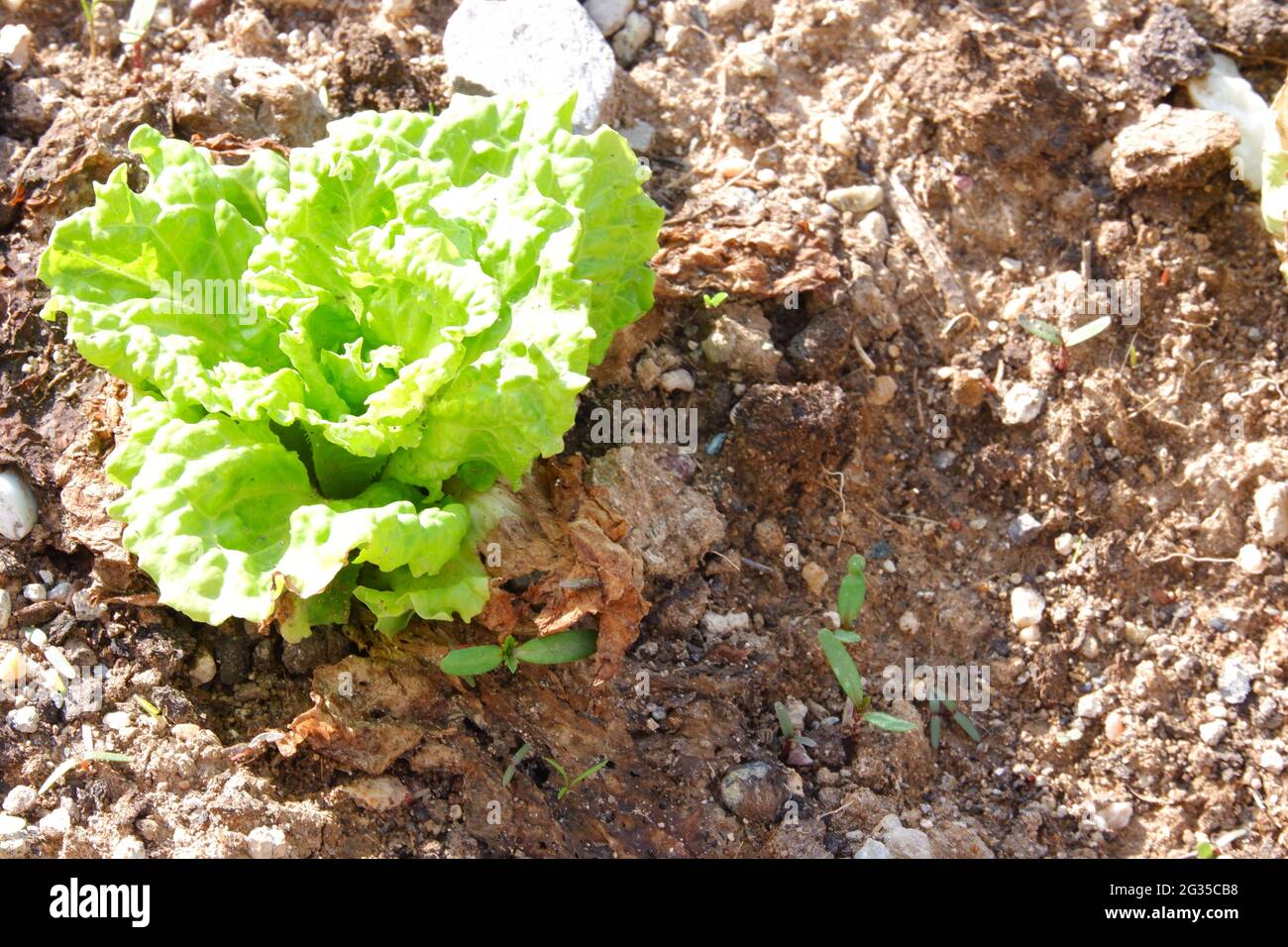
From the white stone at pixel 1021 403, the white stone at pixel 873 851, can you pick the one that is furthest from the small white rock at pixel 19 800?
the white stone at pixel 1021 403

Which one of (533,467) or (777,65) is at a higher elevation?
(777,65)

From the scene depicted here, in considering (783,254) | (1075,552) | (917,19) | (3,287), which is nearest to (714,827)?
(1075,552)

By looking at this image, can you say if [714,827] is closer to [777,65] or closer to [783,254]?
[783,254]

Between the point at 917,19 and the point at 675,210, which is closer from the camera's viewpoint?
the point at 675,210

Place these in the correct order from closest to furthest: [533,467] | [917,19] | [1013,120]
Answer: [533,467] < [1013,120] < [917,19]

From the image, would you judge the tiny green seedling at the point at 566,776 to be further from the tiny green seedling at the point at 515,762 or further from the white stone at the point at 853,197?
the white stone at the point at 853,197

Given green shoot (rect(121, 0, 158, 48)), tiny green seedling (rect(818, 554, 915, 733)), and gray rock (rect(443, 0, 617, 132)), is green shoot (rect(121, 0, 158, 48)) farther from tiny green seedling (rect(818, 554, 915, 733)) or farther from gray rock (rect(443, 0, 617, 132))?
tiny green seedling (rect(818, 554, 915, 733))

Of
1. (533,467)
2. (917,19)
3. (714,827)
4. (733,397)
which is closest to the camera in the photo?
(714,827)

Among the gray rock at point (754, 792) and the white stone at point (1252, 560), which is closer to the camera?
the gray rock at point (754, 792)
